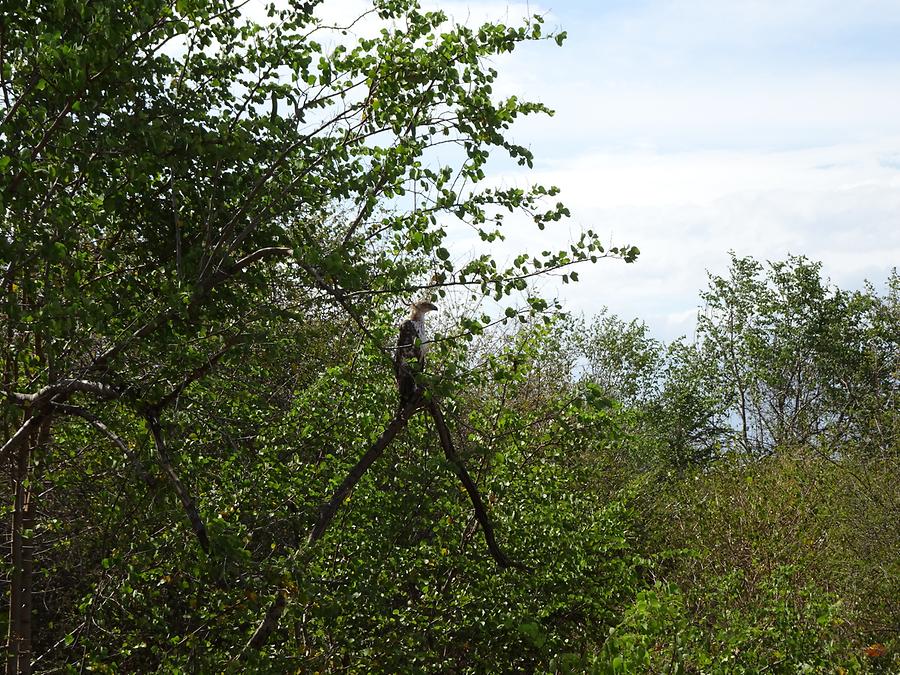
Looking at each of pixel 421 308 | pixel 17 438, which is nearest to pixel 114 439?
pixel 17 438

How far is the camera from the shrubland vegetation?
475 centimetres

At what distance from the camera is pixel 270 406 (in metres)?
6.87

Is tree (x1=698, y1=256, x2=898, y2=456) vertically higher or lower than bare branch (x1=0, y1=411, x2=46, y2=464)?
higher

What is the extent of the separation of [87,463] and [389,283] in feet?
12.0

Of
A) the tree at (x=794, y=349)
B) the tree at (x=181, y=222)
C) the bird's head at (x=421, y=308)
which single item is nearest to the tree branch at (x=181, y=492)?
the tree at (x=181, y=222)

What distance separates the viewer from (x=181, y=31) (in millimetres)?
5012

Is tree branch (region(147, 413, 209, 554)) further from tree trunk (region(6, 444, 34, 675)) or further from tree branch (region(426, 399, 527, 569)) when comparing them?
tree branch (region(426, 399, 527, 569))

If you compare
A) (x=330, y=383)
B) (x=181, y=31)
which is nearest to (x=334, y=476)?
(x=330, y=383)

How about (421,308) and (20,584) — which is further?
(20,584)

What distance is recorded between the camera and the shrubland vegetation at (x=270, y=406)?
475 cm

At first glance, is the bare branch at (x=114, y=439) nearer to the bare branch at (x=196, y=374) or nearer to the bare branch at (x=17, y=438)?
the bare branch at (x=17, y=438)

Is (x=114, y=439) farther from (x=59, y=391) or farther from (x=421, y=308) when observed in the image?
(x=421, y=308)

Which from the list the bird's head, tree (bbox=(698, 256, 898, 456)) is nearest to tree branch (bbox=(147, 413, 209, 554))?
the bird's head

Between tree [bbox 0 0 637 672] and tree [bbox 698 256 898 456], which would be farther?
tree [bbox 698 256 898 456]
